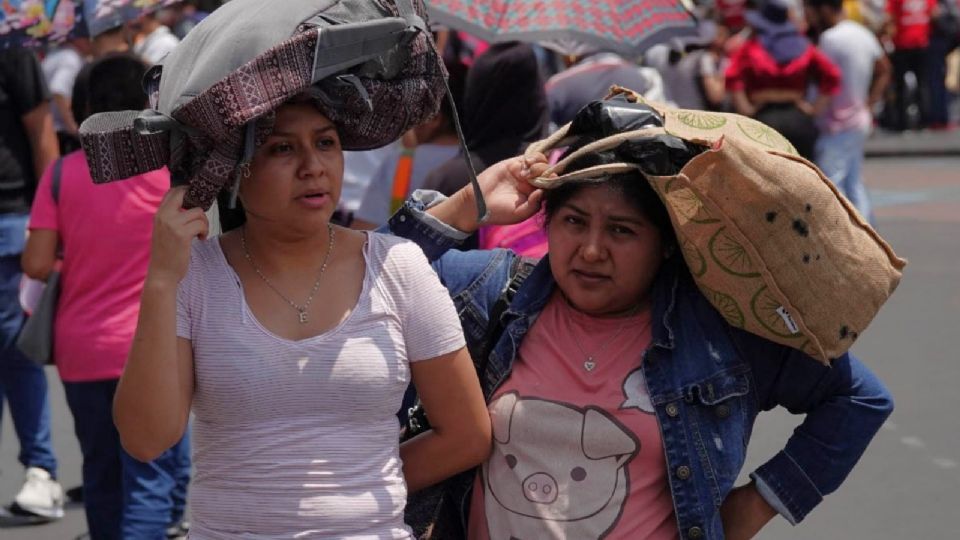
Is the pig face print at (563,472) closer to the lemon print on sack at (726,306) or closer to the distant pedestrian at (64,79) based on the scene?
the lemon print on sack at (726,306)

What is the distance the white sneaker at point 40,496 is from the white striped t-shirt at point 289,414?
12.3ft

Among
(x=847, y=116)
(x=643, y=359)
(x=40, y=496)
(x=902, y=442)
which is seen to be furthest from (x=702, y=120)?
(x=847, y=116)

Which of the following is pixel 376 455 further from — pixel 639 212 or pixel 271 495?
pixel 639 212

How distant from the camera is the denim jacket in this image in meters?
2.84

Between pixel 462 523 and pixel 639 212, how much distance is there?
2.20 feet

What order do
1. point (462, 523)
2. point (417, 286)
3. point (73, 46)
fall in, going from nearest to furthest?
point (417, 286)
point (462, 523)
point (73, 46)

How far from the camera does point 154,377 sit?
2535mm

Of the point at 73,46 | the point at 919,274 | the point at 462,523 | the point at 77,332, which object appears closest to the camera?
the point at 462,523

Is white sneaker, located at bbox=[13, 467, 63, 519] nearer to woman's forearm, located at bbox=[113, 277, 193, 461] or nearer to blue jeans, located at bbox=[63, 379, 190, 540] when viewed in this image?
blue jeans, located at bbox=[63, 379, 190, 540]

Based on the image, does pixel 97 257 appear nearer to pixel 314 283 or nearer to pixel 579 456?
pixel 314 283

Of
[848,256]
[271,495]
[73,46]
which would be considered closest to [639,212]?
[848,256]

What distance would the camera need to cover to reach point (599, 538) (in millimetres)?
2822

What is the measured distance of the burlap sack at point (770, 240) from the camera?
276 cm

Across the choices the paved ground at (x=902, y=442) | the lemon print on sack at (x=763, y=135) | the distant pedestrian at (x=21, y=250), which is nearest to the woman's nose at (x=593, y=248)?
the lemon print on sack at (x=763, y=135)
